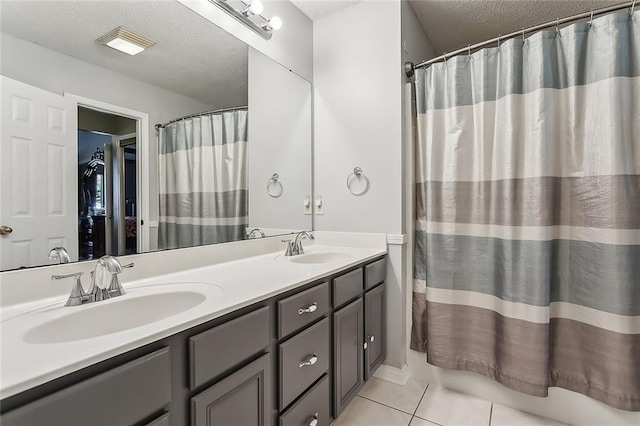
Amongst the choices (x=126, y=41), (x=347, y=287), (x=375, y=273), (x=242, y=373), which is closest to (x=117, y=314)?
(x=242, y=373)

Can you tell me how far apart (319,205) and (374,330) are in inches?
35.2

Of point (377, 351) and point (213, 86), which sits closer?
point (213, 86)

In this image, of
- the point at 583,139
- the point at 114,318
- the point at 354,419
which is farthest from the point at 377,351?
the point at 583,139

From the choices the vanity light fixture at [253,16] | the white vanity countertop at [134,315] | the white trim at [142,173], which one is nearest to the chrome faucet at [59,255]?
the white vanity countertop at [134,315]

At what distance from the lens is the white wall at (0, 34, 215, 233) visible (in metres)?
0.94

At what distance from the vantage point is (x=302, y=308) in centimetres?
120

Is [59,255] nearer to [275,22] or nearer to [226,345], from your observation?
[226,345]

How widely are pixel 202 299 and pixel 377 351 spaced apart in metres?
1.20

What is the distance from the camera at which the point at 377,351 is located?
5.97 feet

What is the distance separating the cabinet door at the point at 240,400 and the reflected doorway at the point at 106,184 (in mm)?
669

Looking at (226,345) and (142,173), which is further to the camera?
(142,173)

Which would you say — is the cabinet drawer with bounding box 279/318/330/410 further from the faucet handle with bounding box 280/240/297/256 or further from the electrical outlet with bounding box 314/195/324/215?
the electrical outlet with bounding box 314/195/324/215

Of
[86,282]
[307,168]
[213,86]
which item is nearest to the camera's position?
[86,282]

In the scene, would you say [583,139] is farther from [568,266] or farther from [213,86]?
[213,86]
